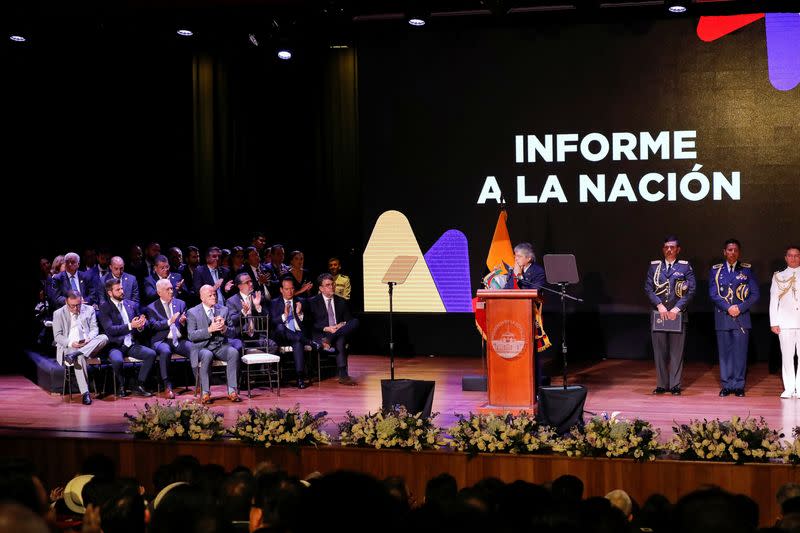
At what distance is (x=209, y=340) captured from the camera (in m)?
9.72

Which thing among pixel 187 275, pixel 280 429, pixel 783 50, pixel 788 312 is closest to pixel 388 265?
pixel 187 275

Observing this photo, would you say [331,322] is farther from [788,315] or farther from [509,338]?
[788,315]

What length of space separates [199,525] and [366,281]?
379 inches

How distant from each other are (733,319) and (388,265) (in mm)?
4598

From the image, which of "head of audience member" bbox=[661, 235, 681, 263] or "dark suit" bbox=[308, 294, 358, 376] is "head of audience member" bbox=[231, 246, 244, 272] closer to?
"dark suit" bbox=[308, 294, 358, 376]

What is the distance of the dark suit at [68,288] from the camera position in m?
10.9

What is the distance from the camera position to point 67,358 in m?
9.59

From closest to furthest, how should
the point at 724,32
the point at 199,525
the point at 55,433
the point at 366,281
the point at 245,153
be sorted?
1. the point at 199,525
2. the point at 55,433
3. the point at 724,32
4. the point at 366,281
5. the point at 245,153

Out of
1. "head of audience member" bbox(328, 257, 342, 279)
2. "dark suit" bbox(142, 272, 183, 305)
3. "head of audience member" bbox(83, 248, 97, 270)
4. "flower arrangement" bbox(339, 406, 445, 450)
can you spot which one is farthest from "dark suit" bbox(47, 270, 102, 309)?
"flower arrangement" bbox(339, 406, 445, 450)

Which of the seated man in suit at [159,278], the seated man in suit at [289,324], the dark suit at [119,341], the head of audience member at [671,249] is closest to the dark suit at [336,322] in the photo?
the seated man in suit at [289,324]

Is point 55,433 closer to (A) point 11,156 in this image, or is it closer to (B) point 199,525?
(B) point 199,525

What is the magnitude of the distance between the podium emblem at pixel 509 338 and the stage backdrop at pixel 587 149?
3.96 meters

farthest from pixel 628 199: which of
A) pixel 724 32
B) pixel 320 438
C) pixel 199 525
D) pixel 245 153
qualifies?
pixel 199 525

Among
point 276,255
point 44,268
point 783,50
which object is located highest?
point 783,50
